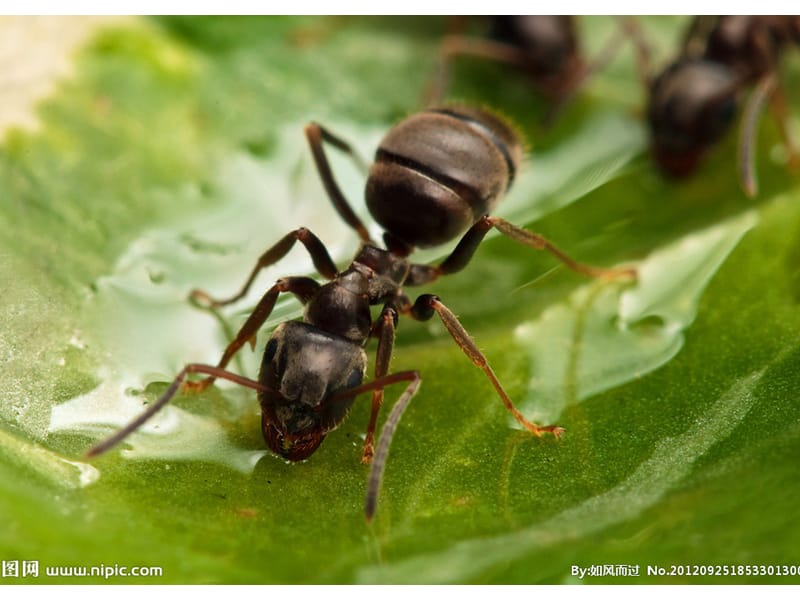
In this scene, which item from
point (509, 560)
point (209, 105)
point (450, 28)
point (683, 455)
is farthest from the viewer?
point (450, 28)

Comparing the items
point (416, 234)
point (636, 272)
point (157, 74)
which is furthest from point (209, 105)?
point (636, 272)

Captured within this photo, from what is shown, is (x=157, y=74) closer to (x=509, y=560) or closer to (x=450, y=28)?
(x=450, y=28)

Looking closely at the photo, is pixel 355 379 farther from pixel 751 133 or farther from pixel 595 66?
pixel 595 66

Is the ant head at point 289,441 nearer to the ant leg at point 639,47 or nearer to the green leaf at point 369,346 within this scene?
the green leaf at point 369,346

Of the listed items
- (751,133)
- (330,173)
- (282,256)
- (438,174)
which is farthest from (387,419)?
(751,133)

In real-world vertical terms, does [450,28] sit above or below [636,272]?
above
